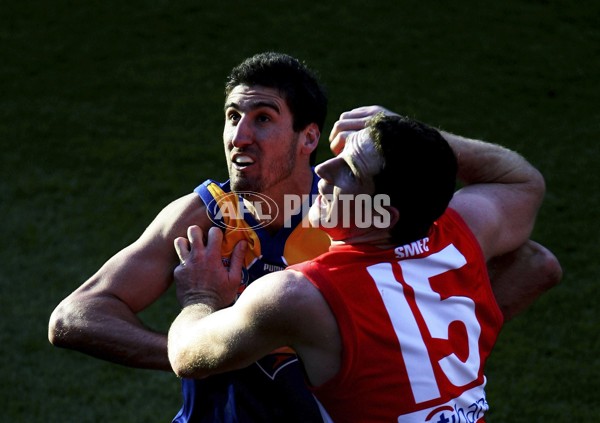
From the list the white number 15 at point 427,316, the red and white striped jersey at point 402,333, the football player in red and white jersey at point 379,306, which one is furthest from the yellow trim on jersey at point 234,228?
the white number 15 at point 427,316

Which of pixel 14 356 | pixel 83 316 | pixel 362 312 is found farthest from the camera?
pixel 14 356

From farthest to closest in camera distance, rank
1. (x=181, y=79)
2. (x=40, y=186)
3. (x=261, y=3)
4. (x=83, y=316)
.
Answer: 1. (x=261, y=3)
2. (x=181, y=79)
3. (x=40, y=186)
4. (x=83, y=316)

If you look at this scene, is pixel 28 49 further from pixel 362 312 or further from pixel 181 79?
pixel 362 312

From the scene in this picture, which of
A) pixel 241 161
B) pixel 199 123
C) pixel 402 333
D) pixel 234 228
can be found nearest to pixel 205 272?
pixel 234 228

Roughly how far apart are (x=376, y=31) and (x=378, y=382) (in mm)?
5484

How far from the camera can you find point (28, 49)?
25.1ft

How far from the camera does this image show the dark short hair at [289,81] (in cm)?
331

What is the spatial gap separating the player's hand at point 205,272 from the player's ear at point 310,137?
50 cm

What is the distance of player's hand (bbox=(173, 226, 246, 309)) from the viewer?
113 inches

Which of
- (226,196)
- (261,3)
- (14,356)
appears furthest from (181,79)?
(226,196)

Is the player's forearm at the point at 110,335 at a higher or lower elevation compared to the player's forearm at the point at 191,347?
lower

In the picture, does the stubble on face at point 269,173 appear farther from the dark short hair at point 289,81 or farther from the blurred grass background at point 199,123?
the blurred grass background at point 199,123

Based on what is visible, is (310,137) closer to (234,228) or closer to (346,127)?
(234,228)

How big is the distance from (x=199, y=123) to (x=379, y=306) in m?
4.72
